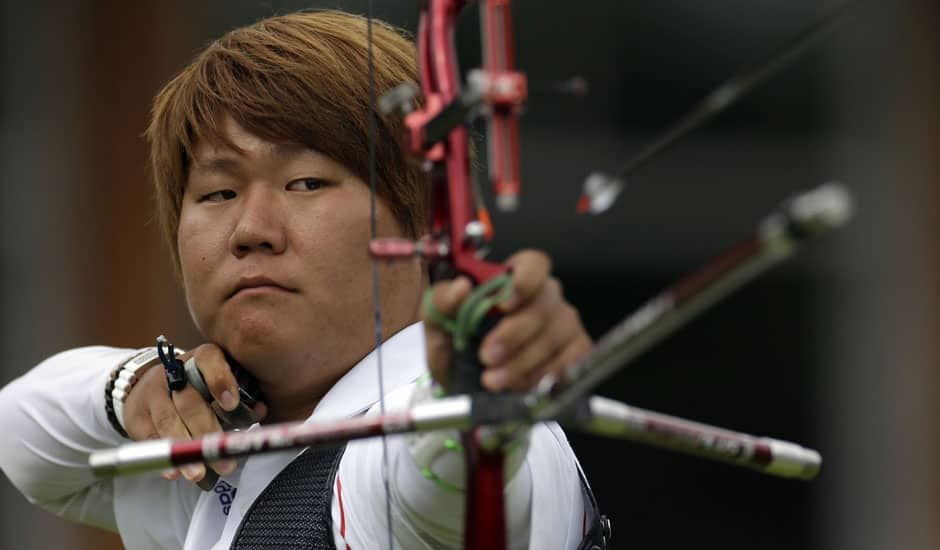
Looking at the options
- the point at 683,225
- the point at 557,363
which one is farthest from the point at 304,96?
the point at 683,225

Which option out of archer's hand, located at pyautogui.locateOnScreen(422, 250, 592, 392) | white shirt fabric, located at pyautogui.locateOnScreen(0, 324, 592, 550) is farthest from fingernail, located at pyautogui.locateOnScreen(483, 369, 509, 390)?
white shirt fabric, located at pyautogui.locateOnScreen(0, 324, 592, 550)

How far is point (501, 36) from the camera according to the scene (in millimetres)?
1006

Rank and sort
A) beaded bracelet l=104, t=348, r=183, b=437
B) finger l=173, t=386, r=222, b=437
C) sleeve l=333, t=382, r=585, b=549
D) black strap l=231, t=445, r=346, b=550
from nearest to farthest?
1. sleeve l=333, t=382, r=585, b=549
2. black strap l=231, t=445, r=346, b=550
3. finger l=173, t=386, r=222, b=437
4. beaded bracelet l=104, t=348, r=183, b=437

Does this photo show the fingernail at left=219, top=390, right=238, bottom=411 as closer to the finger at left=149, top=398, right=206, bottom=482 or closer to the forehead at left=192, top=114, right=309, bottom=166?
the finger at left=149, top=398, right=206, bottom=482

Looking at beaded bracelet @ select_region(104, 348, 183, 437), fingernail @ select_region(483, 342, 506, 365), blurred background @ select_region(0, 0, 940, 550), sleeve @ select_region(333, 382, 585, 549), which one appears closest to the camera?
fingernail @ select_region(483, 342, 506, 365)

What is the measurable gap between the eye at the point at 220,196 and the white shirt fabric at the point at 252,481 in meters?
0.22

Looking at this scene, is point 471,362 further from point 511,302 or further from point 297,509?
point 297,509

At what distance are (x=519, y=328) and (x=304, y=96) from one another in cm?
61

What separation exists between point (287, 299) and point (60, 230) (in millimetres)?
2258

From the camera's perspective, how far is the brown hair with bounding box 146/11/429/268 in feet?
4.75

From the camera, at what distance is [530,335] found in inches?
36.4

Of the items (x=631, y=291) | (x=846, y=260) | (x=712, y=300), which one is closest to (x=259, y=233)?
(x=712, y=300)

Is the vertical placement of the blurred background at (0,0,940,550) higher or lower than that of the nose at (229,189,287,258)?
lower

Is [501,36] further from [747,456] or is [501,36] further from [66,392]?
[66,392]
